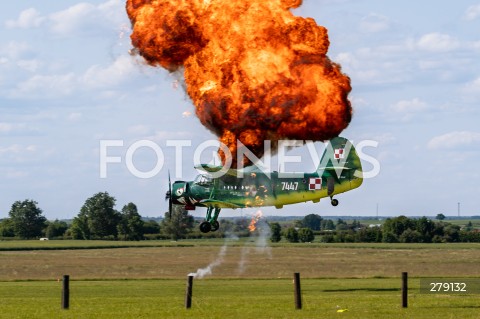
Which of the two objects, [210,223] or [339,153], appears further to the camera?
[339,153]

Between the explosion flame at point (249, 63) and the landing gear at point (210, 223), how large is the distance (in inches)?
257

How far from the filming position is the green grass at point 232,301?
174ft

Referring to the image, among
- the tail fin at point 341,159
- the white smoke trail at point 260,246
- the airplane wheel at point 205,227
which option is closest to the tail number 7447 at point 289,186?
the tail fin at point 341,159

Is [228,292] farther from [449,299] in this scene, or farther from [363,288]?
[449,299]

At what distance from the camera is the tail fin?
7094 cm

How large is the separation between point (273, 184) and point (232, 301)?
1119cm

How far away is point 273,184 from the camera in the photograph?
70.2m

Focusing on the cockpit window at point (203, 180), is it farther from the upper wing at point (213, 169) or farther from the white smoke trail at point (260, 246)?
the white smoke trail at point (260, 246)

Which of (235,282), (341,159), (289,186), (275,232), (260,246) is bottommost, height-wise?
(235,282)

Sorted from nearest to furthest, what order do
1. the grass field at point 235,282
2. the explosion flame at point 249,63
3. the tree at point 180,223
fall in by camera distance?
the grass field at point 235,282, the explosion flame at point 249,63, the tree at point 180,223

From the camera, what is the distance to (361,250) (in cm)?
16662

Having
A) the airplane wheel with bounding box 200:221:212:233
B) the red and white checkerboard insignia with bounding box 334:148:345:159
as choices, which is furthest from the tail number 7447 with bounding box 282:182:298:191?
the airplane wheel with bounding box 200:221:212:233

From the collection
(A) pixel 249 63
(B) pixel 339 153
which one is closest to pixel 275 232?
(B) pixel 339 153

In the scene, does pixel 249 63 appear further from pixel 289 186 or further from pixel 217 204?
pixel 217 204
